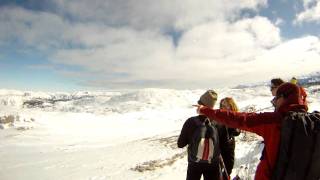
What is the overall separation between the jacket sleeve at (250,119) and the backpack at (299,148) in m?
0.16

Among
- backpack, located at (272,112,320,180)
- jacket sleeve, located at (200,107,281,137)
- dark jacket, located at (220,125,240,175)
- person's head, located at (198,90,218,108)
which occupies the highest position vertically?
person's head, located at (198,90,218,108)

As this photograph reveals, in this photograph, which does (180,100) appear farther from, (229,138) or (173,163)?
(229,138)

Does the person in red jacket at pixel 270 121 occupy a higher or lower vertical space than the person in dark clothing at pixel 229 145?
higher

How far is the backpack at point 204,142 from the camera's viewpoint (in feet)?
16.4

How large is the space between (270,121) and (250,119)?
0.20m

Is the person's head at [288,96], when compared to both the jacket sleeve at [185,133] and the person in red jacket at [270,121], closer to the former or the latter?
the person in red jacket at [270,121]

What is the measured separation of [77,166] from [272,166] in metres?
16.2

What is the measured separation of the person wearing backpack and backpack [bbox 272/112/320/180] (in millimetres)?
1975

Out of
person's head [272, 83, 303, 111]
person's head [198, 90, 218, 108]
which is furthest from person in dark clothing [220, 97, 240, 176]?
person's head [272, 83, 303, 111]

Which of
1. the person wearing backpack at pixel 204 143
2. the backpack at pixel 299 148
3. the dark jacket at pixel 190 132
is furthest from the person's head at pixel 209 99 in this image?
the backpack at pixel 299 148

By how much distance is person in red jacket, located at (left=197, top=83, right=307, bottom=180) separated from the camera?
124 inches

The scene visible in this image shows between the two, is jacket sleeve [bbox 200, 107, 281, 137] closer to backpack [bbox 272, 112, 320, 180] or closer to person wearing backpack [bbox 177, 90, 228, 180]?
backpack [bbox 272, 112, 320, 180]

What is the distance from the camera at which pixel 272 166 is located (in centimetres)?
319

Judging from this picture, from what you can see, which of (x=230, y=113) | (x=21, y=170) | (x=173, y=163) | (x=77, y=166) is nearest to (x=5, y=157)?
(x=21, y=170)
